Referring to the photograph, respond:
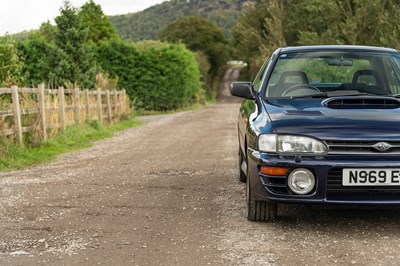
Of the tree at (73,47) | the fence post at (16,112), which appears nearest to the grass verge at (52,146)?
the fence post at (16,112)

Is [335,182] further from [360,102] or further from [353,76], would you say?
[353,76]

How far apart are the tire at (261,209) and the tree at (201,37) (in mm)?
63163

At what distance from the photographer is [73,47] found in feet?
82.9

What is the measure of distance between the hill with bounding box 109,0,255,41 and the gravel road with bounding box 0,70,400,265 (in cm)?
11332

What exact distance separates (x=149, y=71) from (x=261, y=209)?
28.0m

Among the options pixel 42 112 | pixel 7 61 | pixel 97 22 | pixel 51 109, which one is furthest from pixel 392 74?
pixel 97 22

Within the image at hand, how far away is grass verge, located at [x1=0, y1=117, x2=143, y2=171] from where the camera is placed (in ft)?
32.0

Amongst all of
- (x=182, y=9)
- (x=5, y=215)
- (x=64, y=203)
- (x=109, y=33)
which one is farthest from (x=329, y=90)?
(x=182, y=9)

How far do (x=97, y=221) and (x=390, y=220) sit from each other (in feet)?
9.22

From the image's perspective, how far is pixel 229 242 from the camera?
4.29m

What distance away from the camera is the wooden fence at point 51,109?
35.1ft

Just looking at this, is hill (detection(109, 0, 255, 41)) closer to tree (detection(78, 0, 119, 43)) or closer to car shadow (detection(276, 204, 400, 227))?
tree (detection(78, 0, 119, 43))

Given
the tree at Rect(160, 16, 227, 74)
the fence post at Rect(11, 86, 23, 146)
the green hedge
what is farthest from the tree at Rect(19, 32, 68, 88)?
the tree at Rect(160, 16, 227, 74)

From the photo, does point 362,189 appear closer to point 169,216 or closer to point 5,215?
Answer: point 169,216
